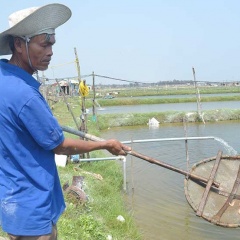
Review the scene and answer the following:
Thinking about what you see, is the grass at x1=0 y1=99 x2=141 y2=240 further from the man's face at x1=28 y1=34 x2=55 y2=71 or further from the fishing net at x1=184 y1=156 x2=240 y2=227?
the man's face at x1=28 y1=34 x2=55 y2=71

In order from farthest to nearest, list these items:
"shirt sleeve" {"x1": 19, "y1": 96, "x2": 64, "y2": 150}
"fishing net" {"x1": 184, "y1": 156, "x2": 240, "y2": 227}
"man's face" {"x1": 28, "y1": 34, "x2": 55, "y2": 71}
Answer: "fishing net" {"x1": 184, "y1": 156, "x2": 240, "y2": 227} → "man's face" {"x1": 28, "y1": 34, "x2": 55, "y2": 71} → "shirt sleeve" {"x1": 19, "y1": 96, "x2": 64, "y2": 150}

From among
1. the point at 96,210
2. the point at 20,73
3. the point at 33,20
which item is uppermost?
the point at 33,20

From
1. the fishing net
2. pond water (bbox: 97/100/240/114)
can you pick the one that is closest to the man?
the fishing net

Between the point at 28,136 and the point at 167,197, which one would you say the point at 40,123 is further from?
the point at 167,197

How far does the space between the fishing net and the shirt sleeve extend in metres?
2.13

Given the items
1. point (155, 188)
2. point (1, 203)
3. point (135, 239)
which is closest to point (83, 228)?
point (135, 239)

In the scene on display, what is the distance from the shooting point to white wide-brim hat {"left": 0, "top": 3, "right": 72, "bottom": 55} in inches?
62.0

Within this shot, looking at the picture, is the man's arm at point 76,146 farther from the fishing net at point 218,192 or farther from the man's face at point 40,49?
the fishing net at point 218,192

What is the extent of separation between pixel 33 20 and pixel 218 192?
8.61ft

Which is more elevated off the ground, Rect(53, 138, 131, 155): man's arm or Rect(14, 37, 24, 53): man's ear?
Rect(14, 37, 24, 53): man's ear

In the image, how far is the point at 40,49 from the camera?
5.46ft

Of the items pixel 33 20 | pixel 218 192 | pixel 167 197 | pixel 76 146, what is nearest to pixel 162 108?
pixel 167 197

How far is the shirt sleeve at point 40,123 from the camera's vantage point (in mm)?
1502

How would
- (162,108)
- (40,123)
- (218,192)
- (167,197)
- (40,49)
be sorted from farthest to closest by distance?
(162,108), (167,197), (218,192), (40,49), (40,123)
